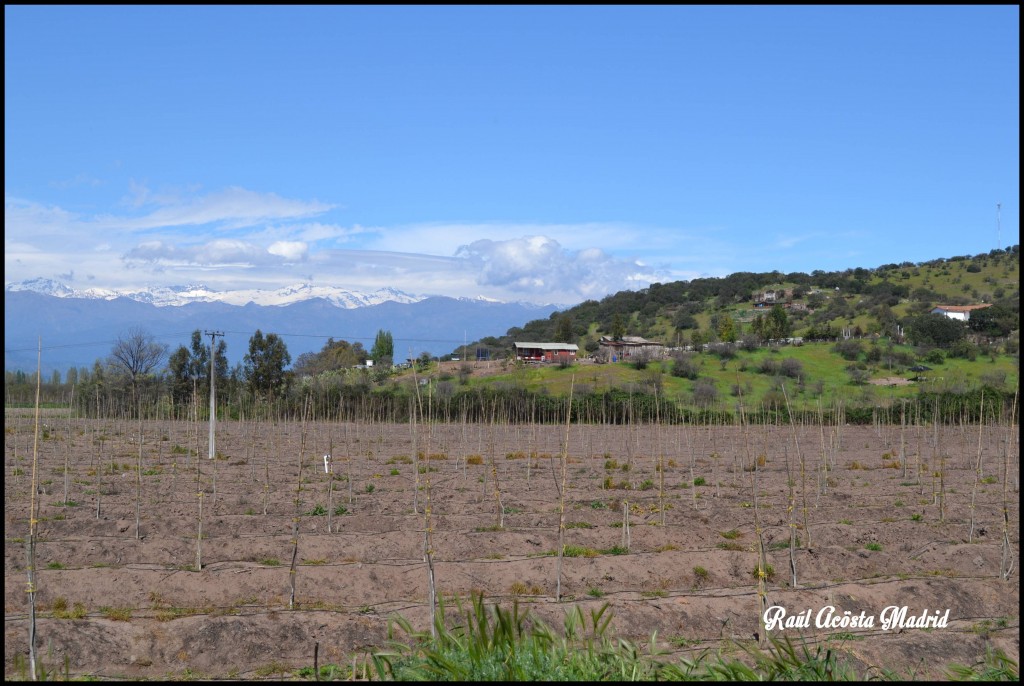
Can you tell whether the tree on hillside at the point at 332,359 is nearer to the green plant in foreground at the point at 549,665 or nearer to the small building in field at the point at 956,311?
the small building in field at the point at 956,311

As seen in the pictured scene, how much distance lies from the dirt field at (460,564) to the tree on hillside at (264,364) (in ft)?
105

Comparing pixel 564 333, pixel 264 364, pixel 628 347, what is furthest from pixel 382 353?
pixel 564 333

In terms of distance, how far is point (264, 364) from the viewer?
51.8 meters

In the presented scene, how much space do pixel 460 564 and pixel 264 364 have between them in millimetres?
43131

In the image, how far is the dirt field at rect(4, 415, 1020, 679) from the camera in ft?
27.9

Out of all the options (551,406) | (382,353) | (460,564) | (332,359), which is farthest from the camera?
(332,359)

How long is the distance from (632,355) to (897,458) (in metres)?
33.5

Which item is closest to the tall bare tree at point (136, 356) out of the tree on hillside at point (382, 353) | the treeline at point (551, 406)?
the treeline at point (551, 406)

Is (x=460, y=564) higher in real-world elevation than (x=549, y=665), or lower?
lower

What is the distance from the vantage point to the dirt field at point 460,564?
335 inches

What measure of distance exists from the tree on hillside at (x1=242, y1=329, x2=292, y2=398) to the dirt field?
105 feet

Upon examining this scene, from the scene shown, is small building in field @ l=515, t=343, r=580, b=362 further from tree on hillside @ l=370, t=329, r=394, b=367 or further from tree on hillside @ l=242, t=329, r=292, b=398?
tree on hillside @ l=242, t=329, r=292, b=398

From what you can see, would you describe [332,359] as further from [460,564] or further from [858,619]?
[858,619]

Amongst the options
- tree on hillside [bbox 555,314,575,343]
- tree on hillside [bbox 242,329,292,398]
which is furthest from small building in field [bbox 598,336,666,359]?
tree on hillside [bbox 242,329,292,398]
